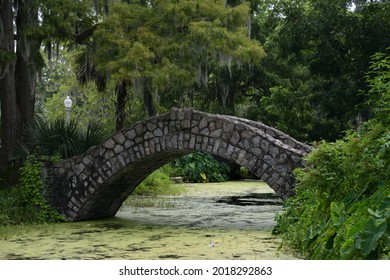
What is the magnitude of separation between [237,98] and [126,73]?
651 inches

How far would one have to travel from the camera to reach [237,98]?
3028 centimetres

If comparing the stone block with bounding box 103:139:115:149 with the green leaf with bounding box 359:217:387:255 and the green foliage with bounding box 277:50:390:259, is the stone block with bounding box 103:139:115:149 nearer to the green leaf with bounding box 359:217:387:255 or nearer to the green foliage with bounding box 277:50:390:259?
the green foliage with bounding box 277:50:390:259

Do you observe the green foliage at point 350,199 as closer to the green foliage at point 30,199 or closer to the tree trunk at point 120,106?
the green foliage at point 30,199

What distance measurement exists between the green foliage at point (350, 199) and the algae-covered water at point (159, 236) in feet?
2.10

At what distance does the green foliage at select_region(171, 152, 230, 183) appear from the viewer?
24719mm

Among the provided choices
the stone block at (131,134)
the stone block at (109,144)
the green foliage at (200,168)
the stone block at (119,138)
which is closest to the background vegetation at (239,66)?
the stone block at (109,144)

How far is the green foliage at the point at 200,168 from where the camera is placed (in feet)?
81.1

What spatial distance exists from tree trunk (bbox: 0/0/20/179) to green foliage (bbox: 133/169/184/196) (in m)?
5.51

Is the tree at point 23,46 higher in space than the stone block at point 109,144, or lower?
higher

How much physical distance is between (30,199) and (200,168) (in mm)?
14285

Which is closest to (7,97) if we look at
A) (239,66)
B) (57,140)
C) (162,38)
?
(57,140)

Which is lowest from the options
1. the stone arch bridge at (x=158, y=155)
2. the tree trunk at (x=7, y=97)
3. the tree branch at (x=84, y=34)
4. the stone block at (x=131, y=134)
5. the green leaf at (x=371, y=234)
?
the green leaf at (x=371, y=234)

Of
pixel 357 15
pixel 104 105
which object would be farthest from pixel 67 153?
pixel 104 105

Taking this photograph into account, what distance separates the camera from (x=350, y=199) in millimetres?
6434
